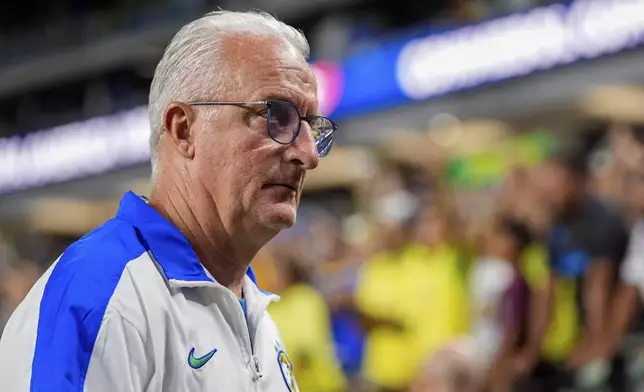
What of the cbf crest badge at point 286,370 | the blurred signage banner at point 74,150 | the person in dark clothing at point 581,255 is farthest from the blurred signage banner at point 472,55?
the cbf crest badge at point 286,370

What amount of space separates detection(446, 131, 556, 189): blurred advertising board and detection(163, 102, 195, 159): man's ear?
5.69 metres

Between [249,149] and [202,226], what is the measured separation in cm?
14

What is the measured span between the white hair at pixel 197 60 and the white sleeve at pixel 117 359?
354 millimetres

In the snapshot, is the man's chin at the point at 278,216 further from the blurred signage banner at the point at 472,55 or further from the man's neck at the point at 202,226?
the blurred signage banner at the point at 472,55

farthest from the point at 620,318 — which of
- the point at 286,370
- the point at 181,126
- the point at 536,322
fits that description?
the point at 181,126

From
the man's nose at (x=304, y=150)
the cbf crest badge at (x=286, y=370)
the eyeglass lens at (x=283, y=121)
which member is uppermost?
the eyeglass lens at (x=283, y=121)

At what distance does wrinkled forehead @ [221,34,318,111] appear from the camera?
1508 millimetres

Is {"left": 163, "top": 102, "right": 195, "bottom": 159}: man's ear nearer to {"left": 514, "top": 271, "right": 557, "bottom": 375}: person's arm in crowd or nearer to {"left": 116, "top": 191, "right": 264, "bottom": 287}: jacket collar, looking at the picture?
{"left": 116, "top": 191, "right": 264, "bottom": 287}: jacket collar

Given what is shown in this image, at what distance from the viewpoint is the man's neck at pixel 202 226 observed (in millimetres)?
1541

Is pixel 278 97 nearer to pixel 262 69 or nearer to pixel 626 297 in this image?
pixel 262 69

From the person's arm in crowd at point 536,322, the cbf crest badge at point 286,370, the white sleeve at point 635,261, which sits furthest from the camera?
the person's arm in crowd at point 536,322

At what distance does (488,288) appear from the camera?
417cm

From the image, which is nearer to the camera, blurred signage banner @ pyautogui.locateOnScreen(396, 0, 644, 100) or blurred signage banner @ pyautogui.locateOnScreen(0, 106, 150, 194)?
blurred signage banner @ pyautogui.locateOnScreen(396, 0, 644, 100)

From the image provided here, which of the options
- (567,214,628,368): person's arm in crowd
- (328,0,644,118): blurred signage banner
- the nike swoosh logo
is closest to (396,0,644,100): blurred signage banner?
(328,0,644,118): blurred signage banner
